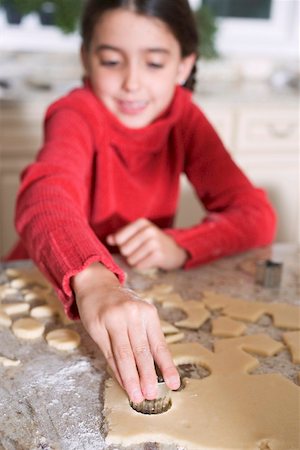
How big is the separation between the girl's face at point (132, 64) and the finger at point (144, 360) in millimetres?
639

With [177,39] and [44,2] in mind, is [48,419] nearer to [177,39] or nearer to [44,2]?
[177,39]

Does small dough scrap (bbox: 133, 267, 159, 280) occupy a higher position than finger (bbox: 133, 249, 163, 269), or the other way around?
finger (bbox: 133, 249, 163, 269)

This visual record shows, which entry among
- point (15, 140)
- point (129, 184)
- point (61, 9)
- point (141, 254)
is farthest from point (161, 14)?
point (61, 9)

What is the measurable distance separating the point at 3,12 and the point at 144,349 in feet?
7.36

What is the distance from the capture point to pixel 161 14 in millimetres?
1145

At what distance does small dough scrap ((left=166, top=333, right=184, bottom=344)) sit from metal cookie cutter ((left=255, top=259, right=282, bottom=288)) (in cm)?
23

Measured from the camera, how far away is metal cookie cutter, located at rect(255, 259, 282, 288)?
0.95m

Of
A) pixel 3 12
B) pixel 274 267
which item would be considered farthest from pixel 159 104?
pixel 3 12

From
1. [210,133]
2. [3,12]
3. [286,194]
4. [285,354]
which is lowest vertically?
[286,194]

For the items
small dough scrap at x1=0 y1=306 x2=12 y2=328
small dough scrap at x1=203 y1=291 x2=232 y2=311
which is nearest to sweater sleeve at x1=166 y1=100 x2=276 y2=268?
small dough scrap at x1=203 y1=291 x2=232 y2=311

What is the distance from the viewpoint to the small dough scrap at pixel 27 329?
771 millimetres

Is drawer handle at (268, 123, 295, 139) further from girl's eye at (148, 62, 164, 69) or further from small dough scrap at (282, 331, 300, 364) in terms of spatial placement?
small dough scrap at (282, 331, 300, 364)

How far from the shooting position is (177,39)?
1.20 meters

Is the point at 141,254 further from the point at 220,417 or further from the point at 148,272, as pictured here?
the point at 220,417
